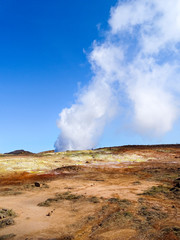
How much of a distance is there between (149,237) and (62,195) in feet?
29.8

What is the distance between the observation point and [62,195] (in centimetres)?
1525

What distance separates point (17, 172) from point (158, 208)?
21.1 m

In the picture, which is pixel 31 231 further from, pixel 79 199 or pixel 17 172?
pixel 17 172

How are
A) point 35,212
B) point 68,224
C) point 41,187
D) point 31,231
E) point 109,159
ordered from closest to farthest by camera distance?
point 31,231
point 68,224
point 35,212
point 41,187
point 109,159

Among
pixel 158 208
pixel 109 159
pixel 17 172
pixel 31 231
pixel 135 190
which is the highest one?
pixel 109 159

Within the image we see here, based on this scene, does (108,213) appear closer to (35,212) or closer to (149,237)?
(149,237)

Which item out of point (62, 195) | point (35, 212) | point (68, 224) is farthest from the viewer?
point (62, 195)

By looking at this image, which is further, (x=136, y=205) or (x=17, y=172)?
(x=17, y=172)

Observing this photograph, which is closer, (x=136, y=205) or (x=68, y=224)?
(x=68, y=224)

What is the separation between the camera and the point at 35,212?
11.6 meters

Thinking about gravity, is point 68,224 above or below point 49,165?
below

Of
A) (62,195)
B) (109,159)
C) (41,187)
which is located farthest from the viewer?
(109,159)

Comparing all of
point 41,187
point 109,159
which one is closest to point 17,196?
point 41,187

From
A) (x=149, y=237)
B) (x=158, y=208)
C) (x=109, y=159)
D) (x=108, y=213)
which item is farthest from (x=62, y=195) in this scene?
(x=109, y=159)
